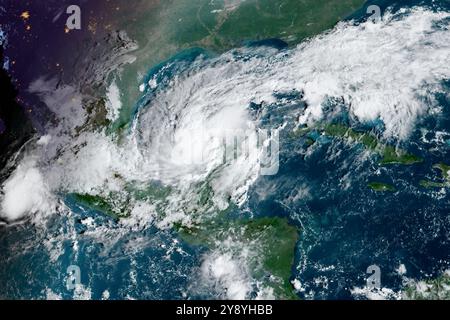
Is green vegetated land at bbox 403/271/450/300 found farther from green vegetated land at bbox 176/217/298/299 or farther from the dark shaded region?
the dark shaded region

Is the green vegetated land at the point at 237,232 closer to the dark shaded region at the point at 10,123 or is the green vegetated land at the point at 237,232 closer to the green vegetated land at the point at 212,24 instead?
the green vegetated land at the point at 212,24

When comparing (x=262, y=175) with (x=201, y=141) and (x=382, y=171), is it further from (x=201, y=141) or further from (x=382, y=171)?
(x=382, y=171)

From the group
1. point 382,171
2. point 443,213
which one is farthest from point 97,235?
point 443,213

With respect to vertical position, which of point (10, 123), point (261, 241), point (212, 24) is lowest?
point (261, 241)

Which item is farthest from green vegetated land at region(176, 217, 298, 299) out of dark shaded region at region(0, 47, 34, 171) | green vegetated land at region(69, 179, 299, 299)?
dark shaded region at region(0, 47, 34, 171)

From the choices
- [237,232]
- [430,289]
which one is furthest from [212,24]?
[430,289]

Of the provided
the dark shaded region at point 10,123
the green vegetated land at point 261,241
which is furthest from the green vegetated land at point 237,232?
the dark shaded region at point 10,123

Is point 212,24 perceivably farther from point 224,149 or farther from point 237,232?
point 237,232

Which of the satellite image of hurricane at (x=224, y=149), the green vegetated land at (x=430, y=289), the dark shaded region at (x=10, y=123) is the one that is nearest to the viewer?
the green vegetated land at (x=430, y=289)
